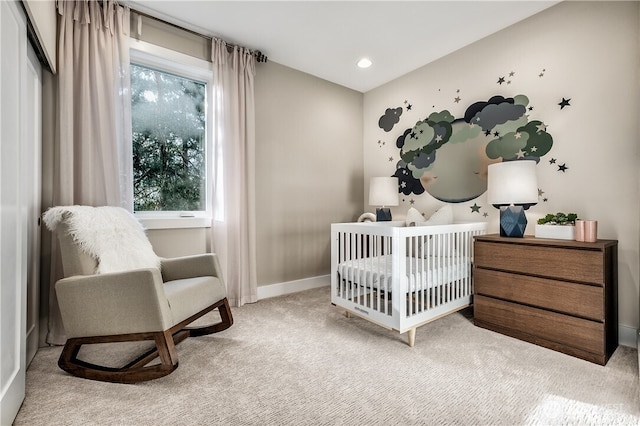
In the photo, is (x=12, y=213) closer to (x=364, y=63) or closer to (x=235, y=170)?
(x=235, y=170)

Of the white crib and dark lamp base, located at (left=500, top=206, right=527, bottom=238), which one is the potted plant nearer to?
dark lamp base, located at (left=500, top=206, right=527, bottom=238)

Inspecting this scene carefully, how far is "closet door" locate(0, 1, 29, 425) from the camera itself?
1.17 metres

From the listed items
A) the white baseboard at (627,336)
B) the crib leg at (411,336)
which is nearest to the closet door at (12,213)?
the crib leg at (411,336)

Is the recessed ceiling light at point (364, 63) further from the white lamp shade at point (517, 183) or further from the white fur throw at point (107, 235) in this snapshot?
the white fur throw at point (107, 235)

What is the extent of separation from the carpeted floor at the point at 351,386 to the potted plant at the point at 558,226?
0.76 meters

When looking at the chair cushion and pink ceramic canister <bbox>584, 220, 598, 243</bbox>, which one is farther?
pink ceramic canister <bbox>584, 220, 598, 243</bbox>

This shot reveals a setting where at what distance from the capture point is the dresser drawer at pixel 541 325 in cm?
177

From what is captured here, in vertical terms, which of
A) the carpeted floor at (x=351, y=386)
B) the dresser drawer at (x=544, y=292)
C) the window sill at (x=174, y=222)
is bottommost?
the carpeted floor at (x=351, y=386)

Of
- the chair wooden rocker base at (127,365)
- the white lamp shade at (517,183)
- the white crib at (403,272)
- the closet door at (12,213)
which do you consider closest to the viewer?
the closet door at (12,213)

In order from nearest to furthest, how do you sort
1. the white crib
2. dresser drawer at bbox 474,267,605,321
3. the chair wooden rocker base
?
the chair wooden rocker base < dresser drawer at bbox 474,267,605,321 < the white crib

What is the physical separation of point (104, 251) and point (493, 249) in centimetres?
262

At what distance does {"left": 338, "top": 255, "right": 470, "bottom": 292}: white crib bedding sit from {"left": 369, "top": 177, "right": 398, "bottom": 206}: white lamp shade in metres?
0.93

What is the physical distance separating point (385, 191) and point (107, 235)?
95.5 inches

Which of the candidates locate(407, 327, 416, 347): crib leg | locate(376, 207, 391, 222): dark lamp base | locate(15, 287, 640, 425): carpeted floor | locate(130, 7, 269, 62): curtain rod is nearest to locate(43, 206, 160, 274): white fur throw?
locate(15, 287, 640, 425): carpeted floor
